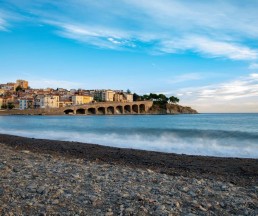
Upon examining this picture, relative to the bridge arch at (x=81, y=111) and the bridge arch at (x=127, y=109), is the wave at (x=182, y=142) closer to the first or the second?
the bridge arch at (x=81, y=111)

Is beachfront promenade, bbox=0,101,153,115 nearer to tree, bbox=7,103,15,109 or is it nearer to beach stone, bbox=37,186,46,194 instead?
tree, bbox=7,103,15,109

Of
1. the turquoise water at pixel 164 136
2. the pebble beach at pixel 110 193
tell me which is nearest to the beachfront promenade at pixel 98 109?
the turquoise water at pixel 164 136

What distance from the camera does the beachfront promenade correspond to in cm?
12862

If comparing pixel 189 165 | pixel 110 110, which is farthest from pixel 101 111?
pixel 189 165

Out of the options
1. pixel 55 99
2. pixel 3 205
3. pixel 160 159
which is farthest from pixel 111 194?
pixel 55 99

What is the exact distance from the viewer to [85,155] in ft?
48.9

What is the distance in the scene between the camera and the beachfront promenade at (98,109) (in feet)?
422

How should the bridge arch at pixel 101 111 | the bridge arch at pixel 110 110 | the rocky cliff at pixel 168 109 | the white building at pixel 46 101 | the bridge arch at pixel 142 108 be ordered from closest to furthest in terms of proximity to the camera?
the bridge arch at pixel 101 111, the bridge arch at pixel 110 110, the white building at pixel 46 101, the bridge arch at pixel 142 108, the rocky cliff at pixel 168 109

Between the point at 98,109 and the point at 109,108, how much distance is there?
720cm

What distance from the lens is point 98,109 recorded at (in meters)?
153

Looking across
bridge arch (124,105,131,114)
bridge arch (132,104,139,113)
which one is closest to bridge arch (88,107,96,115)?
bridge arch (124,105,131,114)

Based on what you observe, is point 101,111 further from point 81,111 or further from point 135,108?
point 135,108

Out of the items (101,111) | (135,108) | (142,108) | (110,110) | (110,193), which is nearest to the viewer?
(110,193)

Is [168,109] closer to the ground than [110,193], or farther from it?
farther from it
